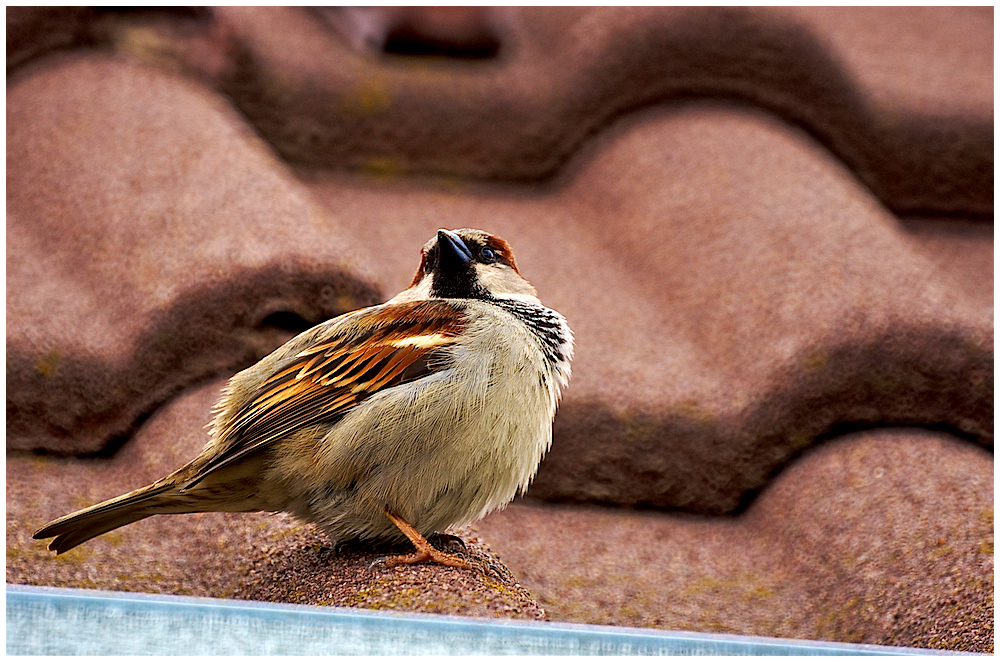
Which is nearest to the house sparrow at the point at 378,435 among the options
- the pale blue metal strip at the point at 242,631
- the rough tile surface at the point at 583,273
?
the rough tile surface at the point at 583,273

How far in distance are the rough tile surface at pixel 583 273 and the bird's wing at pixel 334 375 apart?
0.89ft

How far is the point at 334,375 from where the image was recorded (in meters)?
1.71

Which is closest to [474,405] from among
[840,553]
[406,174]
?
[840,553]

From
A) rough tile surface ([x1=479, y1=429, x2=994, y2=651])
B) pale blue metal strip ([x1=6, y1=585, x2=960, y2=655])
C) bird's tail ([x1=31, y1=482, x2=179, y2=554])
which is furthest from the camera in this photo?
rough tile surface ([x1=479, y1=429, x2=994, y2=651])

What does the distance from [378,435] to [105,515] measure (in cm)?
46

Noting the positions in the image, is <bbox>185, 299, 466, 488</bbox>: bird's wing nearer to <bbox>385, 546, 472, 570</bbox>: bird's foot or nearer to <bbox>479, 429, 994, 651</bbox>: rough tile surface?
<bbox>385, 546, 472, 570</bbox>: bird's foot

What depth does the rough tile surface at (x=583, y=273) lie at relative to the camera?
1.97 meters

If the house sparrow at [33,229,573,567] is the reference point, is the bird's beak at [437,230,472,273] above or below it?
above

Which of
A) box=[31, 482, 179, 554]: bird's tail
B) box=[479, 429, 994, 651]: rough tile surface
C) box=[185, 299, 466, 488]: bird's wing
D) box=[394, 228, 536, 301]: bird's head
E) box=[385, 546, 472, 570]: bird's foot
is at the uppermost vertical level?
box=[394, 228, 536, 301]: bird's head

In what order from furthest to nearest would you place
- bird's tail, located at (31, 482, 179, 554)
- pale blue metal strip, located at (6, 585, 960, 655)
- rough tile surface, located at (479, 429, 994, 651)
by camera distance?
rough tile surface, located at (479, 429, 994, 651), bird's tail, located at (31, 482, 179, 554), pale blue metal strip, located at (6, 585, 960, 655)

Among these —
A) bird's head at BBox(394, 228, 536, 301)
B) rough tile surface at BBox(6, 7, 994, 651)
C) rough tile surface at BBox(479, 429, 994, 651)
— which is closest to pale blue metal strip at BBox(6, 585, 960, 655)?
rough tile surface at BBox(6, 7, 994, 651)

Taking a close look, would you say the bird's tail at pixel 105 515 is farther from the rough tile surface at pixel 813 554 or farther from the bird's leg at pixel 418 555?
the rough tile surface at pixel 813 554

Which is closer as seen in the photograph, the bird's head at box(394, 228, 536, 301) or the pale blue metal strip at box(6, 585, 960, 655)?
the pale blue metal strip at box(6, 585, 960, 655)

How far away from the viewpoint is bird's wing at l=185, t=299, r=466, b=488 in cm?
169
